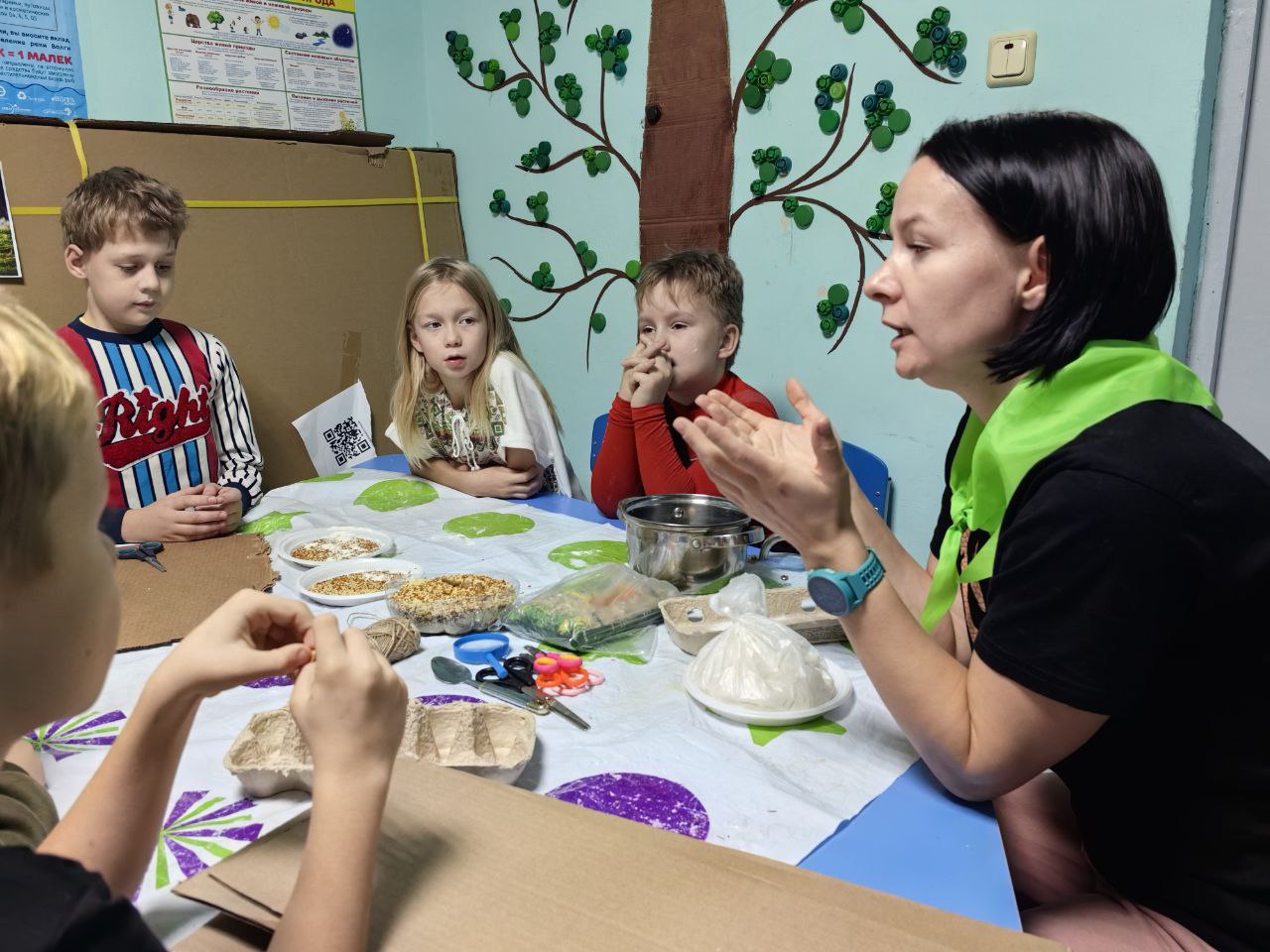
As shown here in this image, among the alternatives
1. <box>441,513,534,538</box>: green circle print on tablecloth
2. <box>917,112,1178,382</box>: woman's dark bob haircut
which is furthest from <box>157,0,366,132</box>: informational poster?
<box>917,112,1178,382</box>: woman's dark bob haircut

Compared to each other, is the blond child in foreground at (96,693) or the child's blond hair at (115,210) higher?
the child's blond hair at (115,210)

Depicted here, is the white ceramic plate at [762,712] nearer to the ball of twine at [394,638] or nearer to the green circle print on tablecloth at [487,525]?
the ball of twine at [394,638]

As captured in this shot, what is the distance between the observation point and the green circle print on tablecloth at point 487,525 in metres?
1.68

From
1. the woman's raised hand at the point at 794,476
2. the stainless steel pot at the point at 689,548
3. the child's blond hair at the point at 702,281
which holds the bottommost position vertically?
the stainless steel pot at the point at 689,548

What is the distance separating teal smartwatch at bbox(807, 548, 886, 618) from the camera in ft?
2.86

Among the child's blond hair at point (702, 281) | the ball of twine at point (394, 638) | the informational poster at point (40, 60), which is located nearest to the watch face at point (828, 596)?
the ball of twine at point (394, 638)

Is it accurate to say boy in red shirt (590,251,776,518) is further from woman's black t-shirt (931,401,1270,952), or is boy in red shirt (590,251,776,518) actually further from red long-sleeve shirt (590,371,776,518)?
woman's black t-shirt (931,401,1270,952)

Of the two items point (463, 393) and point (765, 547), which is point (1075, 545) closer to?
point (765, 547)

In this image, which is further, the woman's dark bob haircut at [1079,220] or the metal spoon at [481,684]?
the metal spoon at [481,684]

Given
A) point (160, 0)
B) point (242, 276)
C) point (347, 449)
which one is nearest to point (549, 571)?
point (347, 449)

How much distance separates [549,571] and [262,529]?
25.2 inches

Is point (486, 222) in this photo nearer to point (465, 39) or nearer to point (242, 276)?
point (465, 39)

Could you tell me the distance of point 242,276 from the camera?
8.71 feet

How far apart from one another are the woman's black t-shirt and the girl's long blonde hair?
1547 millimetres
